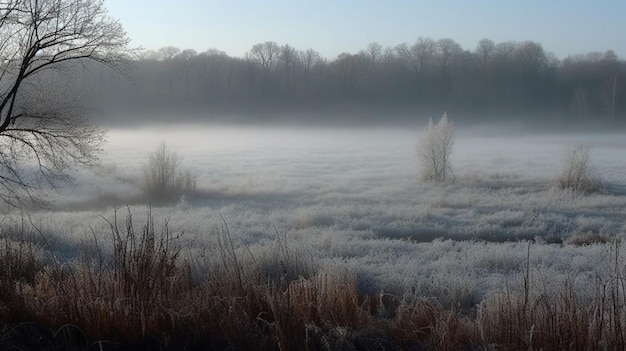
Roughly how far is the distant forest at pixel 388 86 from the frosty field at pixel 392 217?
170 ft

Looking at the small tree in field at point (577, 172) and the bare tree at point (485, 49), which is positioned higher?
the bare tree at point (485, 49)

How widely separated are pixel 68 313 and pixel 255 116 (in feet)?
335

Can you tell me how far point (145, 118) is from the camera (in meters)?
96.4

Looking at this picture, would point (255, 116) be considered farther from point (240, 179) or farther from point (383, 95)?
point (240, 179)

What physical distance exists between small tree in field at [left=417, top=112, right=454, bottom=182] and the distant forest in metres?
69.4

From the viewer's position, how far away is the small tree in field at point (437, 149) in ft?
114

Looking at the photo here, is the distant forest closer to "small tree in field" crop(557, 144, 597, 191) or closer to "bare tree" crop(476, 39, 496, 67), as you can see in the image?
"bare tree" crop(476, 39, 496, 67)

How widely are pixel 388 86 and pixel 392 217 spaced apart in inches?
3590

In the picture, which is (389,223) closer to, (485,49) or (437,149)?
(437,149)

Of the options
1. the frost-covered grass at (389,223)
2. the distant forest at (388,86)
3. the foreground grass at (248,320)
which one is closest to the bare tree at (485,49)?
the distant forest at (388,86)

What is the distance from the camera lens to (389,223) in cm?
2234

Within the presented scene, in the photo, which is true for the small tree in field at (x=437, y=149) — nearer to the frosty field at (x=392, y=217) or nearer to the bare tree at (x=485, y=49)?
the frosty field at (x=392, y=217)

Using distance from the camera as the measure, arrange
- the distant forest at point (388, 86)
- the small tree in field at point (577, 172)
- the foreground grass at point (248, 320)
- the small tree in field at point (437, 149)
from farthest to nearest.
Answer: the distant forest at point (388, 86)
the small tree in field at point (437, 149)
the small tree in field at point (577, 172)
the foreground grass at point (248, 320)

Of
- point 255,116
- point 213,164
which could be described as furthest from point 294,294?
point 255,116
